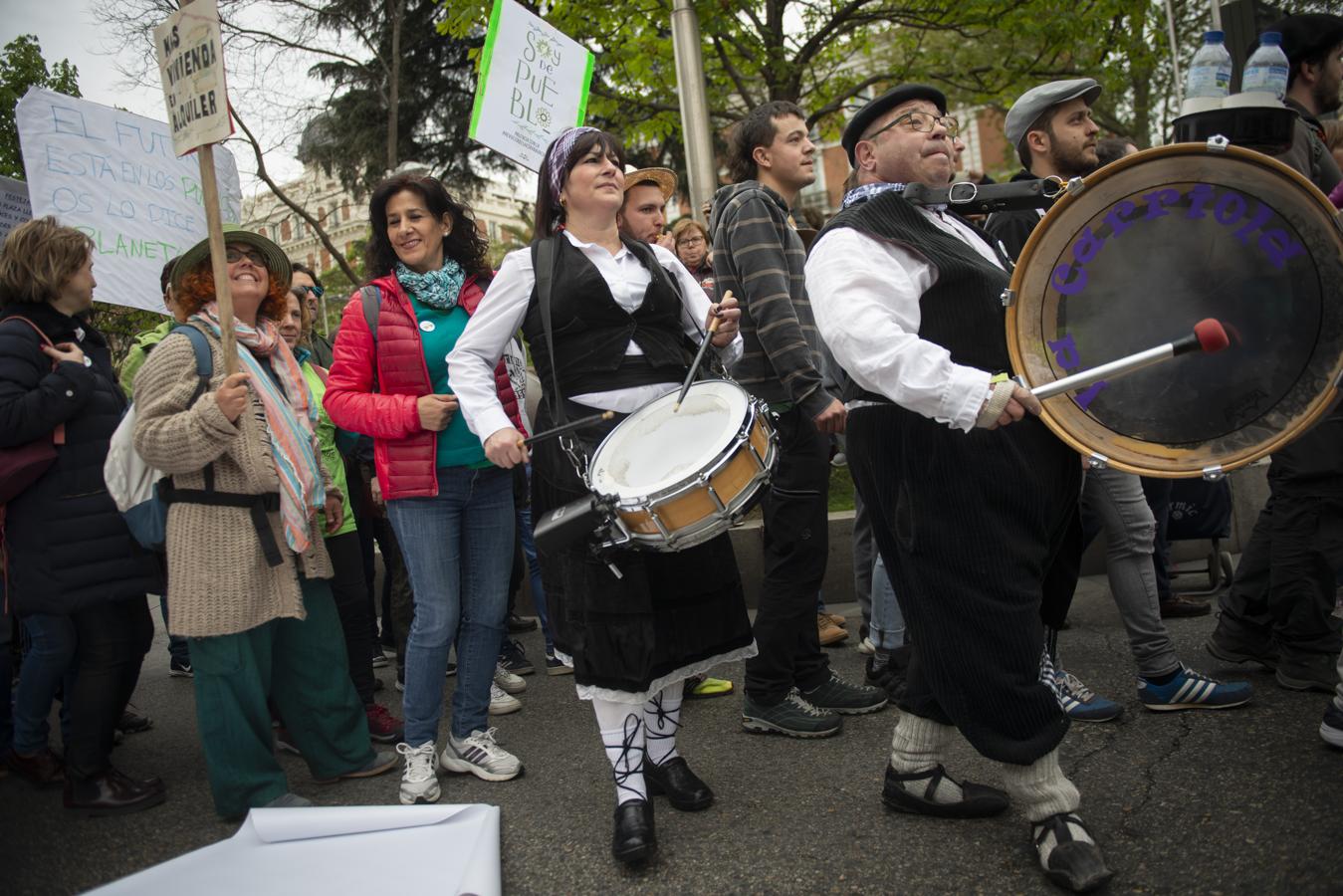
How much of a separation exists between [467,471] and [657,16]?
25.7 feet

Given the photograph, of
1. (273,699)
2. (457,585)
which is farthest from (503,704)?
(457,585)

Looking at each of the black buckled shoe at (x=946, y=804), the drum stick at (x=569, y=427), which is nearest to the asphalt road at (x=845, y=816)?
the black buckled shoe at (x=946, y=804)

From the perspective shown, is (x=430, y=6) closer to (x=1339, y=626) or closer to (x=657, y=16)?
(x=657, y=16)

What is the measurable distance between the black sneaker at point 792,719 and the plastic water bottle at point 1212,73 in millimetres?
2459

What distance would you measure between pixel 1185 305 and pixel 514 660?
368 centimetres

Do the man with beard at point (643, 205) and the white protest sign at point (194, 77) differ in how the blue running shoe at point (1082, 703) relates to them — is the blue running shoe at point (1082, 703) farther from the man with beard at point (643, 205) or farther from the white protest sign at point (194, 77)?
the white protest sign at point (194, 77)

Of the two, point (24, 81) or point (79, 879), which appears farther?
point (24, 81)

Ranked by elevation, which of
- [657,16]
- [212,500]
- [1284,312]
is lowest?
[212,500]

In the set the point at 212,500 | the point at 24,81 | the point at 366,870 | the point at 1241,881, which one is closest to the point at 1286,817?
the point at 1241,881

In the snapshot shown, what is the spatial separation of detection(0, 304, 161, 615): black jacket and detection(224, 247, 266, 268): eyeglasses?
77 cm

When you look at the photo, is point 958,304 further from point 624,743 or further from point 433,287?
point 433,287

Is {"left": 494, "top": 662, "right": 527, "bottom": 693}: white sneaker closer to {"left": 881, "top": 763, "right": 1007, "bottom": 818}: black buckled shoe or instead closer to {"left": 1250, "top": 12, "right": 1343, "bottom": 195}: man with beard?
{"left": 881, "top": 763, "right": 1007, "bottom": 818}: black buckled shoe

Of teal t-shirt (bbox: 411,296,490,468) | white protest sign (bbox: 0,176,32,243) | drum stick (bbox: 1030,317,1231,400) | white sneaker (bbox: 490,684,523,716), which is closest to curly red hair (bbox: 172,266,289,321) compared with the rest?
teal t-shirt (bbox: 411,296,490,468)

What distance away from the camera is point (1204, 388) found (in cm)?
250
